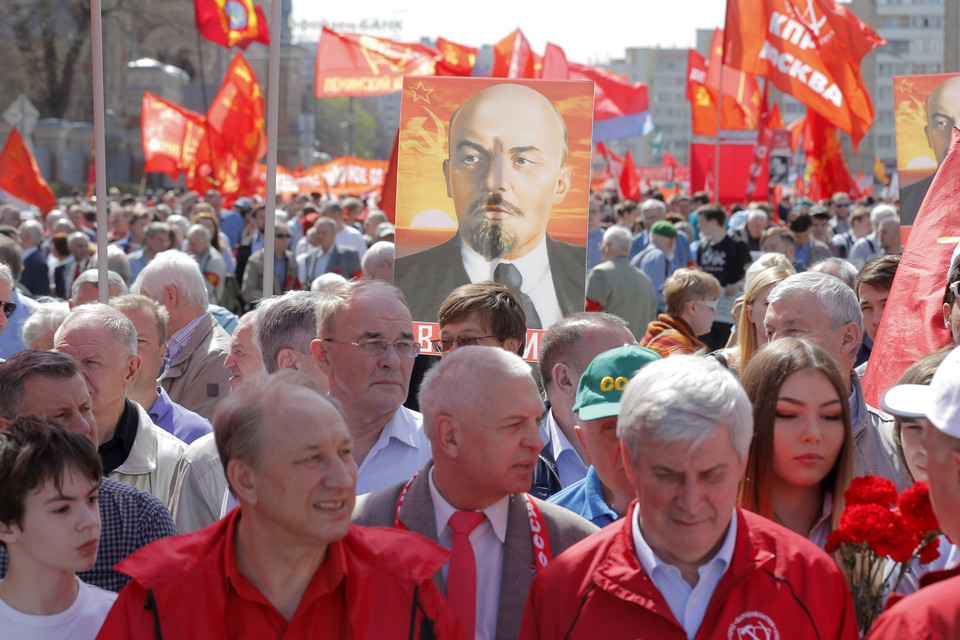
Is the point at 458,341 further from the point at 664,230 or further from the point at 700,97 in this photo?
the point at 700,97

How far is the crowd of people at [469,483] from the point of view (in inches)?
100

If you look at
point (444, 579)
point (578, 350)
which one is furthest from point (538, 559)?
point (578, 350)

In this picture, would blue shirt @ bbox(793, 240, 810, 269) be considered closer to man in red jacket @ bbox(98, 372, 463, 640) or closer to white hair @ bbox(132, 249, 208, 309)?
white hair @ bbox(132, 249, 208, 309)

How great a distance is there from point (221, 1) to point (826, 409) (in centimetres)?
1282

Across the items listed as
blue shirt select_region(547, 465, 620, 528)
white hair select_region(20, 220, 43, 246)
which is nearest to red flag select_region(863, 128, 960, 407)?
blue shirt select_region(547, 465, 620, 528)

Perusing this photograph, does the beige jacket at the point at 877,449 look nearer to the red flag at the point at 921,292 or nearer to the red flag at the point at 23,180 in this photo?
the red flag at the point at 921,292

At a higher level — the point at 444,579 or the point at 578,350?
the point at 578,350

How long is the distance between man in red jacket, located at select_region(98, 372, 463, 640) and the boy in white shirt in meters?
0.42

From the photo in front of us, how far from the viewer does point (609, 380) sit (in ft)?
10.7

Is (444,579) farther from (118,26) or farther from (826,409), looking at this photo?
(118,26)

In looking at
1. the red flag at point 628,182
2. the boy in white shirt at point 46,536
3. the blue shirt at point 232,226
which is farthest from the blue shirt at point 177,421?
the red flag at point 628,182

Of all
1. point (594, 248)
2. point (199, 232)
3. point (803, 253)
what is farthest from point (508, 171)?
point (594, 248)

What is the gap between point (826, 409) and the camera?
10.5ft

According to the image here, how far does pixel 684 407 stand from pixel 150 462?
2398 millimetres
